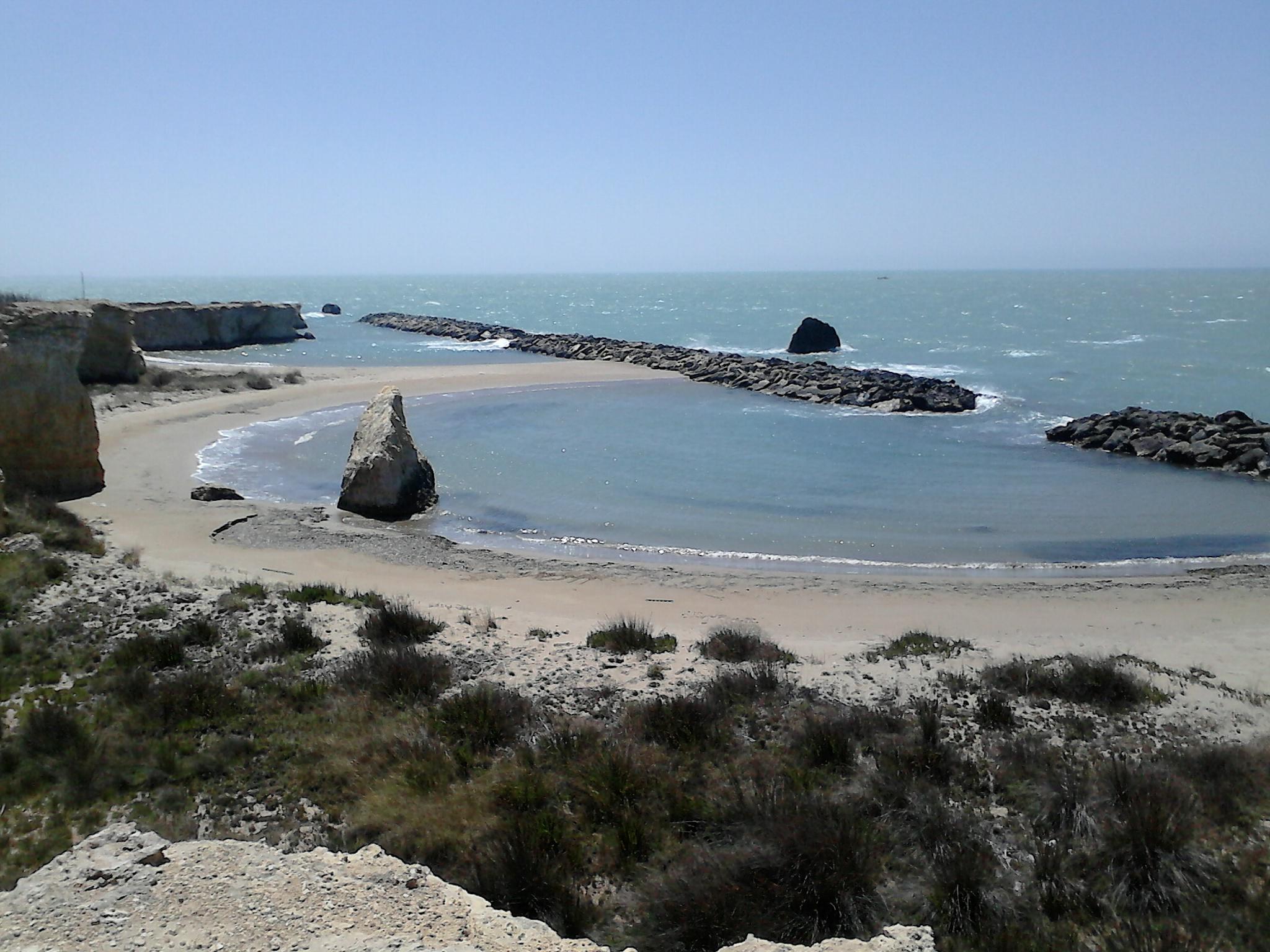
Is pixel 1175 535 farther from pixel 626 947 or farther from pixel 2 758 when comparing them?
pixel 2 758

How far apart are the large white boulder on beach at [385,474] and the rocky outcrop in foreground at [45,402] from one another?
18.1 ft

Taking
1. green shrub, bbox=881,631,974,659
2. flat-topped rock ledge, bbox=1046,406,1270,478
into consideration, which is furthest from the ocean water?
green shrub, bbox=881,631,974,659

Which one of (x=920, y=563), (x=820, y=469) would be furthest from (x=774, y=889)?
(x=820, y=469)

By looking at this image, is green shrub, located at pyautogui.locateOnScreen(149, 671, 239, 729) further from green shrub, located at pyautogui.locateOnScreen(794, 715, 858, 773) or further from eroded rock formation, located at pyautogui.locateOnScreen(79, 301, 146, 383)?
eroded rock formation, located at pyautogui.locateOnScreen(79, 301, 146, 383)

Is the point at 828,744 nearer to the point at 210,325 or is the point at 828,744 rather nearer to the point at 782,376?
the point at 782,376

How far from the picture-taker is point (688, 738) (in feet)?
25.5

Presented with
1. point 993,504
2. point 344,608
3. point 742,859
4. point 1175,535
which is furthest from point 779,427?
point 742,859

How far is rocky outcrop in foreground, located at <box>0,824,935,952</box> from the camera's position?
4.59 meters

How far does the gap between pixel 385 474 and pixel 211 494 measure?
3926 mm

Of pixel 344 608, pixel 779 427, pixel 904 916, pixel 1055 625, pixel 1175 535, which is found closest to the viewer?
pixel 904 916

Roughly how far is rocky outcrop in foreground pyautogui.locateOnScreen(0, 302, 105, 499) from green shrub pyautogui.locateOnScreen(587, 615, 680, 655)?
1341 centimetres

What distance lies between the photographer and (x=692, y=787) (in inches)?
276

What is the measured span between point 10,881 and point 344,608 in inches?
253

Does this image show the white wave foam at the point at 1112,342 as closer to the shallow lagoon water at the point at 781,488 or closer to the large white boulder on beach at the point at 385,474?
the shallow lagoon water at the point at 781,488
